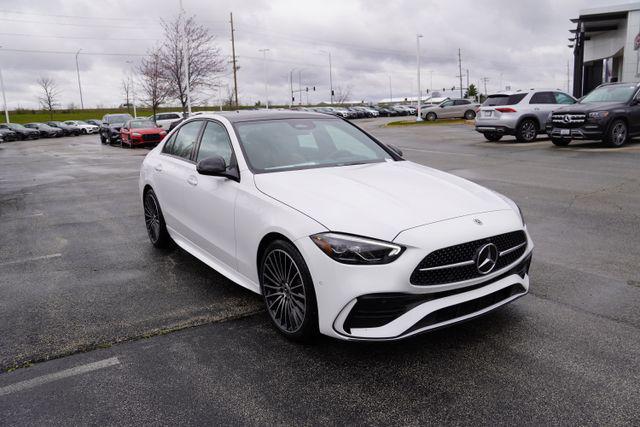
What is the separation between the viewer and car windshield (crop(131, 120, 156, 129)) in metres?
28.8

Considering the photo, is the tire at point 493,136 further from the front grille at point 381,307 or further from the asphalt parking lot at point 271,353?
the front grille at point 381,307

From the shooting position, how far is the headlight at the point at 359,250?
3.16 m

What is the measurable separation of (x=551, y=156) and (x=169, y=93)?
39.8 meters

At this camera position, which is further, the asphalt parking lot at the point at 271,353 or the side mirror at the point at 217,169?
the side mirror at the point at 217,169

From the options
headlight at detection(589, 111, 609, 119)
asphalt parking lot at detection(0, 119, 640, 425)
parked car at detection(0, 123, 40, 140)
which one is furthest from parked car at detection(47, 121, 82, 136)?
asphalt parking lot at detection(0, 119, 640, 425)

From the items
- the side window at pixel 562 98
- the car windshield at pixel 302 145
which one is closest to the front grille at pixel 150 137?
the side window at pixel 562 98

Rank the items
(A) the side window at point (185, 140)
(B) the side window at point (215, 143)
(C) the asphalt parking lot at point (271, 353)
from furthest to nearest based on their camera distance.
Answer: (A) the side window at point (185, 140), (B) the side window at point (215, 143), (C) the asphalt parking lot at point (271, 353)

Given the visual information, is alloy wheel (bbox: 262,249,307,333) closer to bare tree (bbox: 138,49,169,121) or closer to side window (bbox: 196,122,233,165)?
side window (bbox: 196,122,233,165)

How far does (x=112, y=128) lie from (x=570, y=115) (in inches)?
1015

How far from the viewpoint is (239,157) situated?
441 centimetres

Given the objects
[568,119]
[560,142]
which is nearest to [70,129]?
[560,142]

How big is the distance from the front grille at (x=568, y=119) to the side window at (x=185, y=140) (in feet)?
43.1

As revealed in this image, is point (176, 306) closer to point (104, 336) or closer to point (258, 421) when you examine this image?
point (104, 336)

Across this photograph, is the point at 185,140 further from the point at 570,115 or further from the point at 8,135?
the point at 8,135
